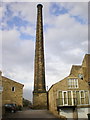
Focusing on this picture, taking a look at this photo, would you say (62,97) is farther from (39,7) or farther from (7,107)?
(39,7)

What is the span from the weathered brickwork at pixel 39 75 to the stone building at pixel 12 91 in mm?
2842

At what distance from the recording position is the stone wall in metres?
32.2

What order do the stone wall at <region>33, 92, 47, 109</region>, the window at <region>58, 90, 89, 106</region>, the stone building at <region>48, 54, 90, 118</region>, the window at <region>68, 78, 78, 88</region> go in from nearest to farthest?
1. the stone building at <region>48, 54, 90, 118</region>
2. the window at <region>58, 90, 89, 106</region>
3. the window at <region>68, 78, 78, 88</region>
4. the stone wall at <region>33, 92, 47, 109</region>

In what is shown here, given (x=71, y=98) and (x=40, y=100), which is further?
(x=40, y=100)

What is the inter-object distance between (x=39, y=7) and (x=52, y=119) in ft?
91.1

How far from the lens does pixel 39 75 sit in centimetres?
3412

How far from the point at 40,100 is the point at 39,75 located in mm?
4749

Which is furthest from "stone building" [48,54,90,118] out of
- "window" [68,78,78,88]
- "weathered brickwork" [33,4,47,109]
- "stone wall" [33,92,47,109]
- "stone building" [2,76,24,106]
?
"stone building" [2,76,24,106]

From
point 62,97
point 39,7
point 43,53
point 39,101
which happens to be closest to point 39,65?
point 43,53

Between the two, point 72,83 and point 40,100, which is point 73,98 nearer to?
point 72,83

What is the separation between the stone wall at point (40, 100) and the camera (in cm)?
3221

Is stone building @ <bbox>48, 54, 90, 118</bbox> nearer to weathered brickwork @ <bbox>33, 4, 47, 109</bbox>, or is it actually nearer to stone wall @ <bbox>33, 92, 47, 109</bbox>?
stone wall @ <bbox>33, 92, 47, 109</bbox>

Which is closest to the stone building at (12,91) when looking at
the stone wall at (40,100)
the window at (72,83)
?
the stone wall at (40,100)

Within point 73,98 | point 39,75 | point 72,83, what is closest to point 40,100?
point 39,75
